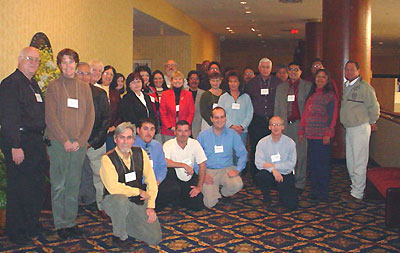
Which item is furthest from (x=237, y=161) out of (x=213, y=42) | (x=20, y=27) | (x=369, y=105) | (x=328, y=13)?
(x=213, y=42)

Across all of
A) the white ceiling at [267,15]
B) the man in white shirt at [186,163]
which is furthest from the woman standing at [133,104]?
the white ceiling at [267,15]

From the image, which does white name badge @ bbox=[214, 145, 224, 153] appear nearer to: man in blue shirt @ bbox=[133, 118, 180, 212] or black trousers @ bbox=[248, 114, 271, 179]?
man in blue shirt @ bbox=[133, 118, 180, 212]

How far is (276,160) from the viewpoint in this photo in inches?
202

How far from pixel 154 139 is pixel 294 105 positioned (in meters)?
1.82

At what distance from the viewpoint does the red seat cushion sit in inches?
179

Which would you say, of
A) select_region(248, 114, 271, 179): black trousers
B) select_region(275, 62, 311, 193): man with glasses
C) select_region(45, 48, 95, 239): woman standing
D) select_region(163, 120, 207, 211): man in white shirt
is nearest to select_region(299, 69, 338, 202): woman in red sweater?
select_region(275, 62, 311, 193): man with glasses

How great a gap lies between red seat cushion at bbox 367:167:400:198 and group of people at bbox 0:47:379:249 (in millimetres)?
267

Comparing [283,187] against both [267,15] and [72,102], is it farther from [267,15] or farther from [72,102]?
[267,15]

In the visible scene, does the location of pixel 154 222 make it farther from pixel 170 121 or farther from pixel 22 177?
pixel 170 121

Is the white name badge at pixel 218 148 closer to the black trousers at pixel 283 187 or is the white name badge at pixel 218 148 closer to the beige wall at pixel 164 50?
the black trousers at pixel 283 187

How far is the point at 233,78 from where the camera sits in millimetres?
5906

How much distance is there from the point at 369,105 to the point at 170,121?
2.36m

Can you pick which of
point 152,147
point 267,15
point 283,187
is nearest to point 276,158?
point 283,187

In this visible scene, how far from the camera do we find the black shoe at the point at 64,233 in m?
3.90
